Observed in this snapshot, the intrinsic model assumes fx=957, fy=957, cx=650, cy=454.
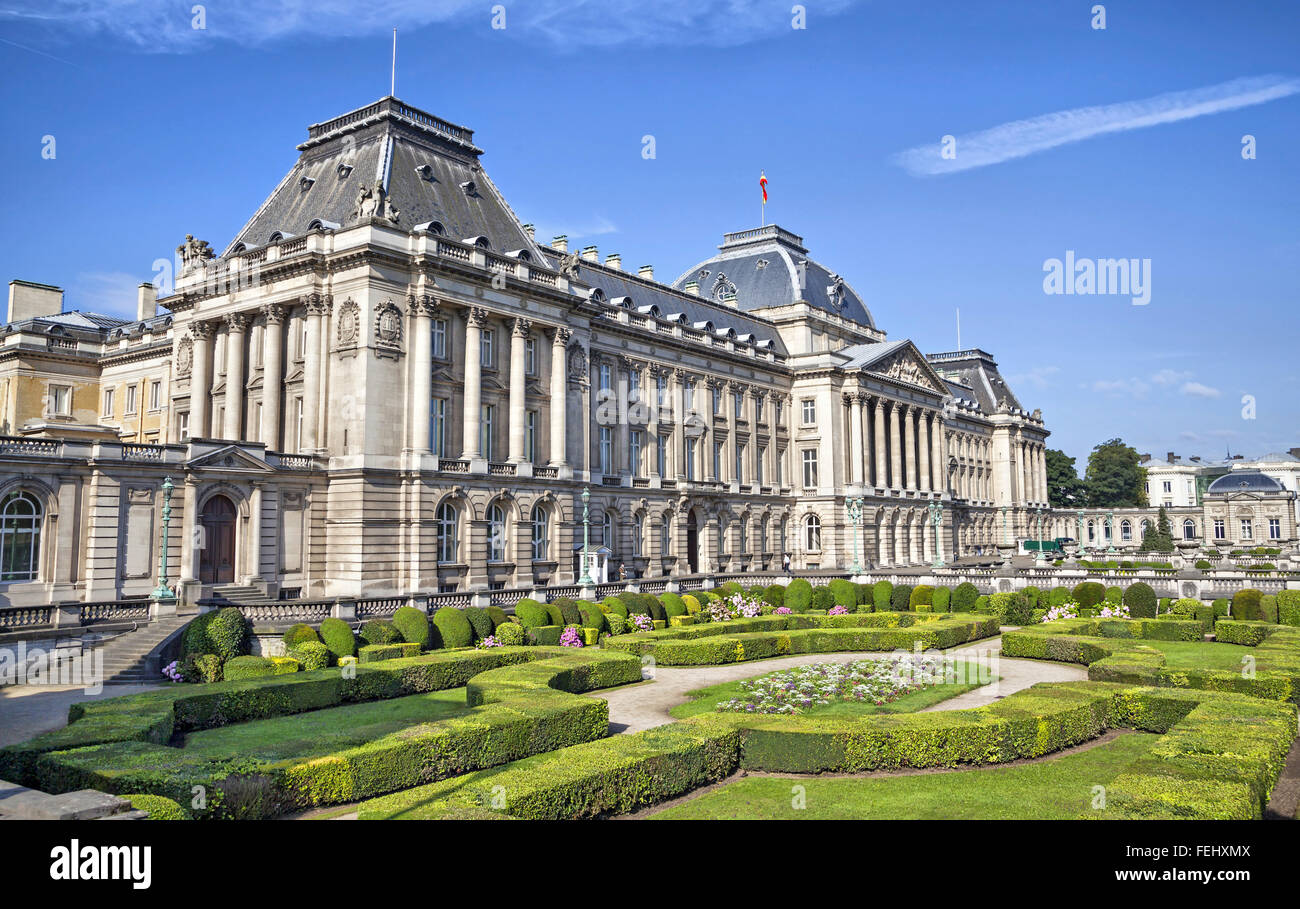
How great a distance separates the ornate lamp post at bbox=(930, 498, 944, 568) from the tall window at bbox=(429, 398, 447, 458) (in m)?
43.1

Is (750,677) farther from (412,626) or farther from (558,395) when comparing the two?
(558,395)

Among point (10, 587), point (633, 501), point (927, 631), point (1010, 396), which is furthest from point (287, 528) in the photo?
point (1010, 396)

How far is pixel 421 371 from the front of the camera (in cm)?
4462

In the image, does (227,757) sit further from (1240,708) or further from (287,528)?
(287,528)

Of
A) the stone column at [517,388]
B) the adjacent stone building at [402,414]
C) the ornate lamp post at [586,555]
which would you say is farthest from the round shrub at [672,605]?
the stone column at [517,388]

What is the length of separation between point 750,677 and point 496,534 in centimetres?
2138

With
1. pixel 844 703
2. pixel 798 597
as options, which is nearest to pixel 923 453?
pixel 798 597

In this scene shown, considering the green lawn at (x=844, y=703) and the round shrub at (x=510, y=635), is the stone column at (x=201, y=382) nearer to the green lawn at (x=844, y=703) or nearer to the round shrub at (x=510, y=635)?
the round shrub at (x=510, y=635)

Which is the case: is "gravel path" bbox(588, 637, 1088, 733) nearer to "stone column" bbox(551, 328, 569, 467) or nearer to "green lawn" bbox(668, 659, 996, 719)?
"green lawn" bbox(668, 659, 996, 719)

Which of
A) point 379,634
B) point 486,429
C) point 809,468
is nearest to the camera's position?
point 379,634

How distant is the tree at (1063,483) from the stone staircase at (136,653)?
130 m

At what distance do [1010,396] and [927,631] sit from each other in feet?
316

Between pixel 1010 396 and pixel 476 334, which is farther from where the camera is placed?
pixel 1010 396

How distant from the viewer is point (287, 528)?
42.6m
